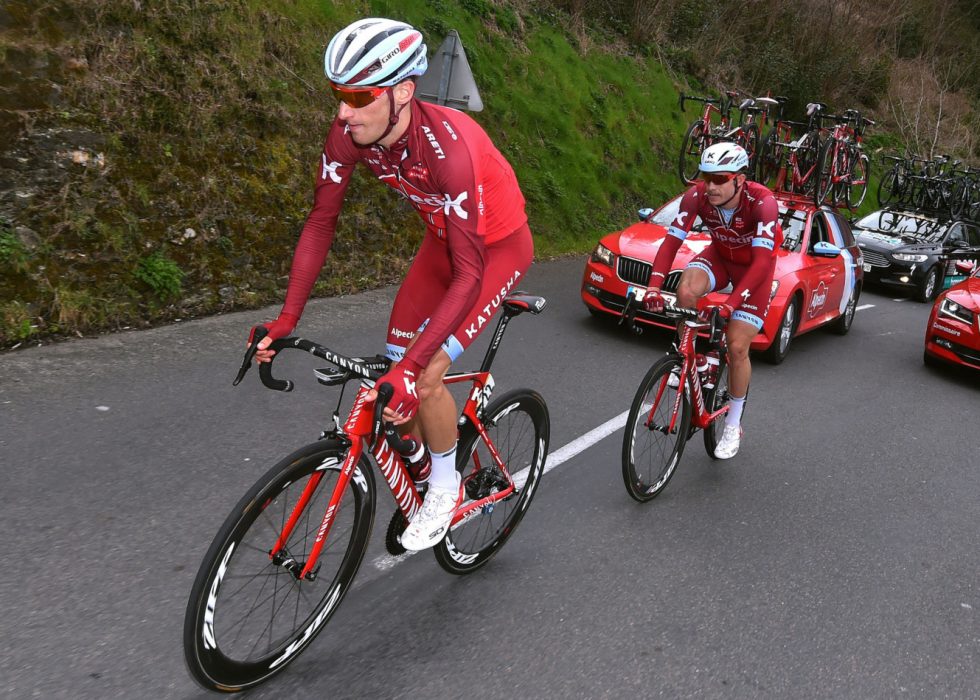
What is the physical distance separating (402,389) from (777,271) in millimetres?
6999

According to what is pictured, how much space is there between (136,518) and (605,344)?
562cm

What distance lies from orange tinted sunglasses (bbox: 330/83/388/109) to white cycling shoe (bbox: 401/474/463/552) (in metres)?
1.46

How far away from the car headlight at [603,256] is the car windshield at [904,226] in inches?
402

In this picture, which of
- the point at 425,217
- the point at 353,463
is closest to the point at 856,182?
the point at 425,217

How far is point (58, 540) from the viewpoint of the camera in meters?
3.69

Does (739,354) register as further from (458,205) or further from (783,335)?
(783,335)

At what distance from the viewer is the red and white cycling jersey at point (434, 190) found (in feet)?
9.44

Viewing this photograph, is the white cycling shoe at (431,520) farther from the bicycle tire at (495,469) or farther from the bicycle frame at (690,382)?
the bicycle frame at (690,382)

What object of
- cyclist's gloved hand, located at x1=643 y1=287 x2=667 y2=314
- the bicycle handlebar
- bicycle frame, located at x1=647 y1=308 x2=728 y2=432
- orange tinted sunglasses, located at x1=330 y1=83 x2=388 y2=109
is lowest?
bicycle frame, located at x1=647 y1=308 x2=728 y2=432

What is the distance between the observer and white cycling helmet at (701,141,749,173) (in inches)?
193

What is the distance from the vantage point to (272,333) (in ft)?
9.19

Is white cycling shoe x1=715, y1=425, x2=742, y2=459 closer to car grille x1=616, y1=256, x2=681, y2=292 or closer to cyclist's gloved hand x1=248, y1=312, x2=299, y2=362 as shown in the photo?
car grille x1=616, y1=256, x2=681, y2=292

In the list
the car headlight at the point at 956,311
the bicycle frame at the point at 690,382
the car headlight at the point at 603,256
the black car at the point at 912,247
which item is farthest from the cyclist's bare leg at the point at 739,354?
the black car at the point at 912,247

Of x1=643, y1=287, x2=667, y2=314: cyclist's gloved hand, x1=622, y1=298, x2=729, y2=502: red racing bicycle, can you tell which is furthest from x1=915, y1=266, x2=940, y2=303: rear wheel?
x1=643, y1=287, x2=667, y2=314: cyclist's gloved hand
